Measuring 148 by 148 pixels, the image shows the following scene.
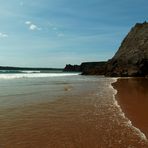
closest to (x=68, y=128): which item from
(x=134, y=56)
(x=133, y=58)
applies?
(x=133, y=58)

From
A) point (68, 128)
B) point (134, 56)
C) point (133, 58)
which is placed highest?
point (134, 56)

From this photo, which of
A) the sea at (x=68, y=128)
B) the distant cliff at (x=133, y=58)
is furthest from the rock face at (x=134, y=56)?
the sea at (x=68, y=128)

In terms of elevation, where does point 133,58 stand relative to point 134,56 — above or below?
below

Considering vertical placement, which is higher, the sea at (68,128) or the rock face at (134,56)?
the rock face at (134,56)

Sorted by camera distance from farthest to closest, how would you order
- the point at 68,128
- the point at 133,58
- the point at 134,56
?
the point at 134,56
the point at 133,58
the point at 68,128

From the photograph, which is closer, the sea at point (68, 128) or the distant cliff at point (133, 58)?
the sea at point (68, 128)

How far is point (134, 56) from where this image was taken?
6700 centimetres

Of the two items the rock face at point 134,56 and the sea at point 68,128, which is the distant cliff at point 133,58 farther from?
the sea at point 68,128

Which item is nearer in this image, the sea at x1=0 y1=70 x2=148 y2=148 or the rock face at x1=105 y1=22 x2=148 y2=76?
the sea at x1=0 y1=70 x2=148 y2=148

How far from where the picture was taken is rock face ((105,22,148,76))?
2437 inches

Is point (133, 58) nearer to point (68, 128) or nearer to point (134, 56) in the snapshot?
point (134, 56)

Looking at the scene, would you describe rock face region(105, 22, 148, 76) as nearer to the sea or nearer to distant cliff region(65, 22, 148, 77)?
distant cliff region(65, 22, 148, 77)

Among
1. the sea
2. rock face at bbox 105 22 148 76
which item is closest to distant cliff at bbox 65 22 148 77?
rock face at bbox 105 22 148 76

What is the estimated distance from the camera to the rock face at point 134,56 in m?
61.9
